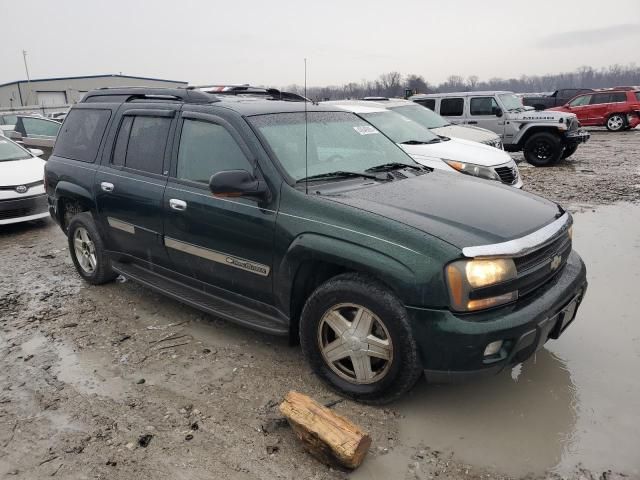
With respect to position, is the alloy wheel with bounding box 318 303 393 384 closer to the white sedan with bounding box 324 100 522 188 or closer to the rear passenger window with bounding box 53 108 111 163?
the rear passenger window with bounding box 53 108 111 163

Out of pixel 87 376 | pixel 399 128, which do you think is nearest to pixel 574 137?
pixel 399 128

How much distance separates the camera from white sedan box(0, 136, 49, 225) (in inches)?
287

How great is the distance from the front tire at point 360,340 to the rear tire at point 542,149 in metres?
10.8

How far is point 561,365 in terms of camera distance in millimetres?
3527

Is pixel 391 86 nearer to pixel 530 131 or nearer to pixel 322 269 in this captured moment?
pixel 530 131

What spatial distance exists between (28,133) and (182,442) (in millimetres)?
12996

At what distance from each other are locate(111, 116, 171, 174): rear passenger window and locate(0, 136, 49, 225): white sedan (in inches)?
152

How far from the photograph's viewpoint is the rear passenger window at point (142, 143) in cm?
403

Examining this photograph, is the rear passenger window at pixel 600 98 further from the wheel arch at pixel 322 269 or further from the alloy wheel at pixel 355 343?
the alloy wheel at pixel 355 343

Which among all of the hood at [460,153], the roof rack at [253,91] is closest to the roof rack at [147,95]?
the roof rack at [253,91]

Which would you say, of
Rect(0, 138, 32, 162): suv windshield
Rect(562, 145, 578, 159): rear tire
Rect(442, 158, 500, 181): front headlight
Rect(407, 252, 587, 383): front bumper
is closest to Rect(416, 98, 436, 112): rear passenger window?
Rect(562, 145, 578, 159): rear tire

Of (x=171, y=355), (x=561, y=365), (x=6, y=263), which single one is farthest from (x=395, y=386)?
(x=6, y=263)

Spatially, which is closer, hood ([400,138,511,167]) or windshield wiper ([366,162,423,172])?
windshield wiper ([366,162,423,172])

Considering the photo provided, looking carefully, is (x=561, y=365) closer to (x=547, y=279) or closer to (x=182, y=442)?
(x=547, y=279)
